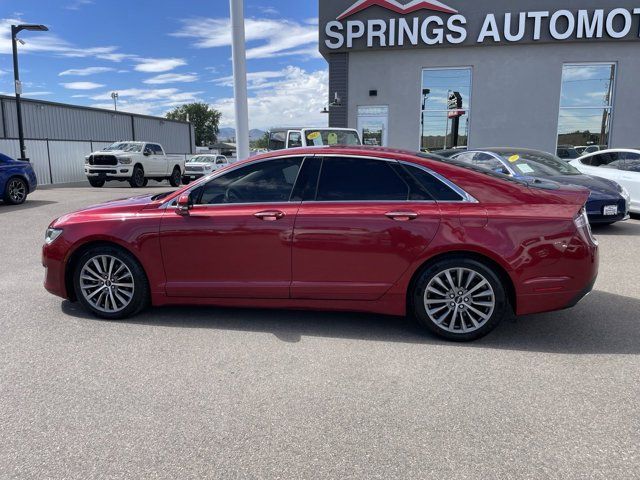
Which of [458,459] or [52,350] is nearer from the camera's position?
[458,459]

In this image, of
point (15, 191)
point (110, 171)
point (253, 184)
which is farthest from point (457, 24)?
point (253, 184)

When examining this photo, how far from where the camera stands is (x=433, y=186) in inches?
166

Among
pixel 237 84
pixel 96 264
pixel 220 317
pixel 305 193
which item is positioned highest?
pixel 237 84

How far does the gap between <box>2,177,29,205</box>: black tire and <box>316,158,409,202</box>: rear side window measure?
12.0 metres

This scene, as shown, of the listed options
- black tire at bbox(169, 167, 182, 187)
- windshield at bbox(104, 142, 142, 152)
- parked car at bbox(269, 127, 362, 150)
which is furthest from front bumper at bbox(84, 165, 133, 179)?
parked car at bbox(269, 127, 362, 150)

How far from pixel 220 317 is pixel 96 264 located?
1220mm

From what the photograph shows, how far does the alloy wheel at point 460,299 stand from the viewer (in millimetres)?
4066

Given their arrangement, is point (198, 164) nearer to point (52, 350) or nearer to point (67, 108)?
point (67, 108)

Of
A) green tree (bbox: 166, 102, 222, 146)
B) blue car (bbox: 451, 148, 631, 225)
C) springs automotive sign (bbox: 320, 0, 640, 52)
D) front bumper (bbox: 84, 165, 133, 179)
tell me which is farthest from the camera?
green tree (bbox: 166, 102, 222, 146)

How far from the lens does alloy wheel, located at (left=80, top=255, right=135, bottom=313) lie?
15.2 ft

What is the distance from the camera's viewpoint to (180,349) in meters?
4.01

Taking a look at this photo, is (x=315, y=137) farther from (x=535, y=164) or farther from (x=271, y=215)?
(x=271, y=215)

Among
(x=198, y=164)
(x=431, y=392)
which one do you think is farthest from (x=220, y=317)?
(x=198, y=164)

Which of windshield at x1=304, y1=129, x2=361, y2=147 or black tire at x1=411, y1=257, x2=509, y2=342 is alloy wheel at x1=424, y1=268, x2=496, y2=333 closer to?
black tire at x1=411, y1=257, x2=509, y2=342
